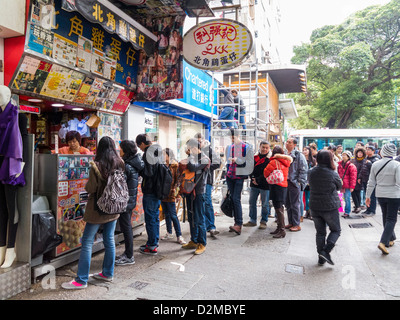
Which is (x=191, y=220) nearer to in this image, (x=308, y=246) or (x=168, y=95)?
(x=308, y=246)

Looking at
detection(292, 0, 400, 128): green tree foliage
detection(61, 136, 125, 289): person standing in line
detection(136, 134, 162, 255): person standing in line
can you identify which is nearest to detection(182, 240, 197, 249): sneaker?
detection(136, 134, 162, 255): person standing in line

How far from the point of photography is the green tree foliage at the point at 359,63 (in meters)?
20.6

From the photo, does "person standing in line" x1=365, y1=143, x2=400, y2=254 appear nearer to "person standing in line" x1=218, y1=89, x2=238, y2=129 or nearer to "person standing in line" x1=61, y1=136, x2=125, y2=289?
"person standing in line" x1=61, y1=136, x2=125, y2=289

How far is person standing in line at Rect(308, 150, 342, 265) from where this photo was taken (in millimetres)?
4527

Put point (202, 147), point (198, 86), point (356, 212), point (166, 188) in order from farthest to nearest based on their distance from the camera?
point (198, 86), point (356, 212), point (202, 147), point (166, 188)

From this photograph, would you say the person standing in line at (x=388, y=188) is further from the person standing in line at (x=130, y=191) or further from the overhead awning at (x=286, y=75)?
the overhead awning at (x=286, y=75)

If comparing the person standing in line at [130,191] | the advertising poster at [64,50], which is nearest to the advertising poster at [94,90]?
the advertising poster at [64,50]

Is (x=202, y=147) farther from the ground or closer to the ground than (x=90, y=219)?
farther from the ground

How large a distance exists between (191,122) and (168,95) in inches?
197

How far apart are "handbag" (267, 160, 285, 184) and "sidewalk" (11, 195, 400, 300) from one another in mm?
1189

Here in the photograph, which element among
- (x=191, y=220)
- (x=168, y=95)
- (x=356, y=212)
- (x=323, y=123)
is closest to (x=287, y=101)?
(x=323, y=123)

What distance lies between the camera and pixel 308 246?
5.66 meters

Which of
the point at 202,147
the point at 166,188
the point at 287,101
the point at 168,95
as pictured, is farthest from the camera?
the point at 287,101

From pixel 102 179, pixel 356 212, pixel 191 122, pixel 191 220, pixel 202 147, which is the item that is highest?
pixel 191 122
